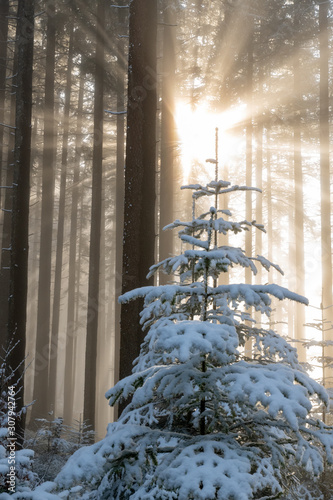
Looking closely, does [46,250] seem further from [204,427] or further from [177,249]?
[204,427]

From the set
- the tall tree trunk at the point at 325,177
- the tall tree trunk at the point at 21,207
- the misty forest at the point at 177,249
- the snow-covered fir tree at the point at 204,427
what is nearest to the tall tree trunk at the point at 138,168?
the misty forest at the point at 177,249

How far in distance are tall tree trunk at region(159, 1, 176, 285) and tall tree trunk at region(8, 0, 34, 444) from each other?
4840 millimetres

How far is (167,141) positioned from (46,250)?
22.7 feet

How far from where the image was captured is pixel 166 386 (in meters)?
3.06

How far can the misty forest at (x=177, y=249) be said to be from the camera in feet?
9.32

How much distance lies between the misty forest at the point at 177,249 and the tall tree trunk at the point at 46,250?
8cm

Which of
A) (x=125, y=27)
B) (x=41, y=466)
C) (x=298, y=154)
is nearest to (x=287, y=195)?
(x=298, y=154)

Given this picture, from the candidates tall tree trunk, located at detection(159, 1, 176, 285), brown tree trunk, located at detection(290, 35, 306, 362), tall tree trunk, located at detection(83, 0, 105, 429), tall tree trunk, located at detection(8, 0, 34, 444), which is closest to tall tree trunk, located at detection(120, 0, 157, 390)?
tall tree trunk, located at detection(8, 0, 34, 444)

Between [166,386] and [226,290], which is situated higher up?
[226,290]

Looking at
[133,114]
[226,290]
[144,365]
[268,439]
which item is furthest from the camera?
[133,114]

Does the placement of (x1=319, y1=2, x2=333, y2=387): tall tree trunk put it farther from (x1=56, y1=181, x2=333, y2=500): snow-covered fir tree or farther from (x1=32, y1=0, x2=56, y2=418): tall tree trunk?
(x1=56, y1=181, x2=333, y2=500): snow-covered fir tree

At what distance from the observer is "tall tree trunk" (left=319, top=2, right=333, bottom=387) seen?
14273mm

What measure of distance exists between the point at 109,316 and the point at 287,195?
56.9 ft

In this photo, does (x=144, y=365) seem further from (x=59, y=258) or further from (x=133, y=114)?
(x=59, y=258)
